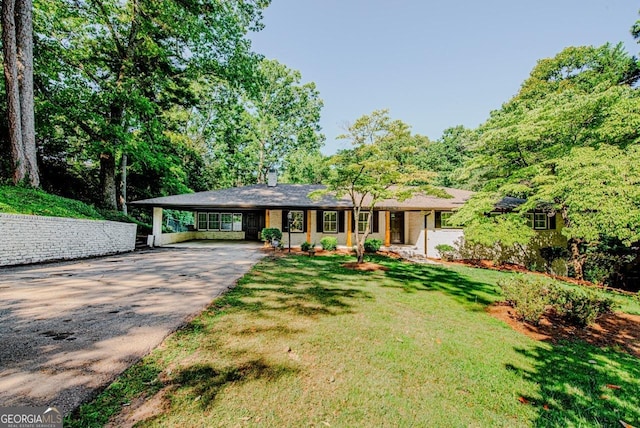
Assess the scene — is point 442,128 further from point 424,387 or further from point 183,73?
point 424,387

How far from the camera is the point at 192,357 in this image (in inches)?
112

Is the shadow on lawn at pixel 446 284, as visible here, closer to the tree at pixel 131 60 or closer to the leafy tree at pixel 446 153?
the tree at pixel 131 60

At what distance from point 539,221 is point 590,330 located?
431 inches

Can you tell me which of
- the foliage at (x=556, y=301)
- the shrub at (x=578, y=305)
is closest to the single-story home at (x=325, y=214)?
the foliage at (x=556, y=301)

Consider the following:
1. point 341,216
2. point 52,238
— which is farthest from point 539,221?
point 52,238

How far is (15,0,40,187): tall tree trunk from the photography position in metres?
9.49

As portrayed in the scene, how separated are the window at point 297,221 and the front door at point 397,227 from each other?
5260mm

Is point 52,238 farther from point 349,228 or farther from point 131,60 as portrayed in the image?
point 349,228

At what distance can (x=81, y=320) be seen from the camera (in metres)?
3.64

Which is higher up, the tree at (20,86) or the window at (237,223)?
the tree at (20,86)

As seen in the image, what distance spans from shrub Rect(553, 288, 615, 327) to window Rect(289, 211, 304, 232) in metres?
11.4

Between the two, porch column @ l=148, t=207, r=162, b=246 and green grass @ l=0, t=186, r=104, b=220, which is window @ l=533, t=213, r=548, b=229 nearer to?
porch column @ l=148, t=207, r=162, b=246

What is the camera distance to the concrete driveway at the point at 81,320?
7.49 feet

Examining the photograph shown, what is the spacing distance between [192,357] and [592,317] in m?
6.41
